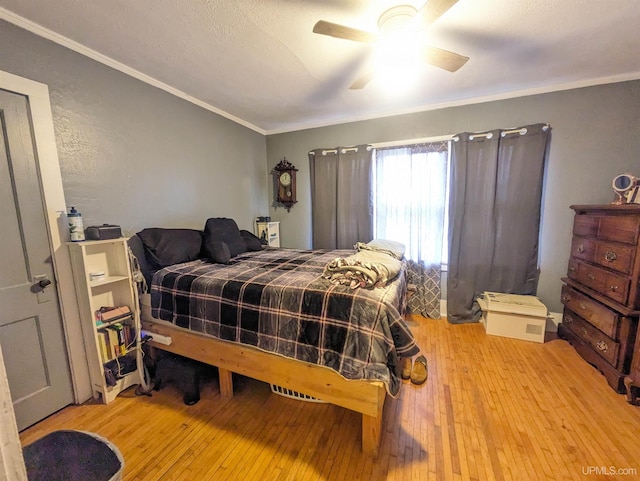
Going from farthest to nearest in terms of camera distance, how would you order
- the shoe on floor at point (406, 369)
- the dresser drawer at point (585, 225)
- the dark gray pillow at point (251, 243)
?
the dark gray pillow at point (251, 243)
the dresser drawer at point (585, 225)
the shoe on floor at point (406, 369)

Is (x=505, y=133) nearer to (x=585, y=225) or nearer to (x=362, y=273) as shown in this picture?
(x=585, y=225)

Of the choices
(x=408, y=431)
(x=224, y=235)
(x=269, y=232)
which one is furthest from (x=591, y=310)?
(x=269, y=232)

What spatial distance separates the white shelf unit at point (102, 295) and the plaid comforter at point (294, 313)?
207 millimetres

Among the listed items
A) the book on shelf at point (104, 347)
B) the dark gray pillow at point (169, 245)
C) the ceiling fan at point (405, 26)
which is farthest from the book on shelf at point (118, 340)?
the ceiling fan at point (405, 26)

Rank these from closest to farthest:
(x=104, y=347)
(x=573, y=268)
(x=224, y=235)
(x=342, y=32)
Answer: (x=342, y=32) → (x=104, y=347) → (x=573, y=268) → (x=224, y=235)

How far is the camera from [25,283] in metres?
1.62

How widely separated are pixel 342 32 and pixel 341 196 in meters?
2.13

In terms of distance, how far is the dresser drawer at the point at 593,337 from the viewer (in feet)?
6.39

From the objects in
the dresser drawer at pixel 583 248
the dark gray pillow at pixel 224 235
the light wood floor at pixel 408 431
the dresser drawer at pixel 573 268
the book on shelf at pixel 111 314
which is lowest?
the light wood floor at pixel 408 431

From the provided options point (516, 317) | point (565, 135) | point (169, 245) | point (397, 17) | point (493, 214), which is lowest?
point (516, 317)

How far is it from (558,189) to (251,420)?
138 inches

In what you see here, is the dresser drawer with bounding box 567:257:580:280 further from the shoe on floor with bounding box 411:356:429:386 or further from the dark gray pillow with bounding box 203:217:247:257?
the dark gray pillow with bounding box 203:217:247:257

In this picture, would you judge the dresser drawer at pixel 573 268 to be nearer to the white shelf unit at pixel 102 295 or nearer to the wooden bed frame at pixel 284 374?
the wooden bed frame at pixel 284 374

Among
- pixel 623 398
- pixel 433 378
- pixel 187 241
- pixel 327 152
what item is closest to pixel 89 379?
pixel 187 241
